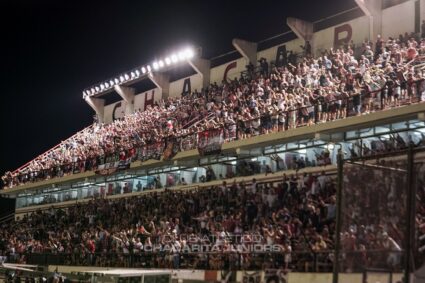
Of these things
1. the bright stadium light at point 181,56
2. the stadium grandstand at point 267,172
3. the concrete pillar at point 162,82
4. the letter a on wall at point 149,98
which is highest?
the bright stadium light at point 181,56

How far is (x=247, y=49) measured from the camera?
126ft

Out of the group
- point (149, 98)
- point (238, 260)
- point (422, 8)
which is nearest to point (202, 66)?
point (149, 98)

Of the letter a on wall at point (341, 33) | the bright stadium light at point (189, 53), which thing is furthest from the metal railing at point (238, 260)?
the bright stadium light at point (189, 53)

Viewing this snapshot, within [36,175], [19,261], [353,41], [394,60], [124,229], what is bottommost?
[19,261]

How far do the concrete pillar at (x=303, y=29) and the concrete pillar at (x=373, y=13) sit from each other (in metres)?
4.36

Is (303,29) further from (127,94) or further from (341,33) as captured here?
(127,94)

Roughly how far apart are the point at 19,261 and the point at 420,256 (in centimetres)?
3241

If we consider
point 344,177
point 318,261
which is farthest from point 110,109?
point 344,177

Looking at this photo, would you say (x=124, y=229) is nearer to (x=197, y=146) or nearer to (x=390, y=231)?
(x=197, y=146)

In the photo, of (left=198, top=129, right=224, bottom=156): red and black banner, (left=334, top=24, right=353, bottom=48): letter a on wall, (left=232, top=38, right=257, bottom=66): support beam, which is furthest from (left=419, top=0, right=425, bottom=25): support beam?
(left=232, top=38, right=257, bottom=66): support beam

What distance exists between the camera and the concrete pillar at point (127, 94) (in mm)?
50969

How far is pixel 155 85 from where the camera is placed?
50500 mm

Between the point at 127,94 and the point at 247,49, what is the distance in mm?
16124

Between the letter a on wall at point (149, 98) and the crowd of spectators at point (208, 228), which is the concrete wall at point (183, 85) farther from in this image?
the crowd of spectators at point (208, 228)
